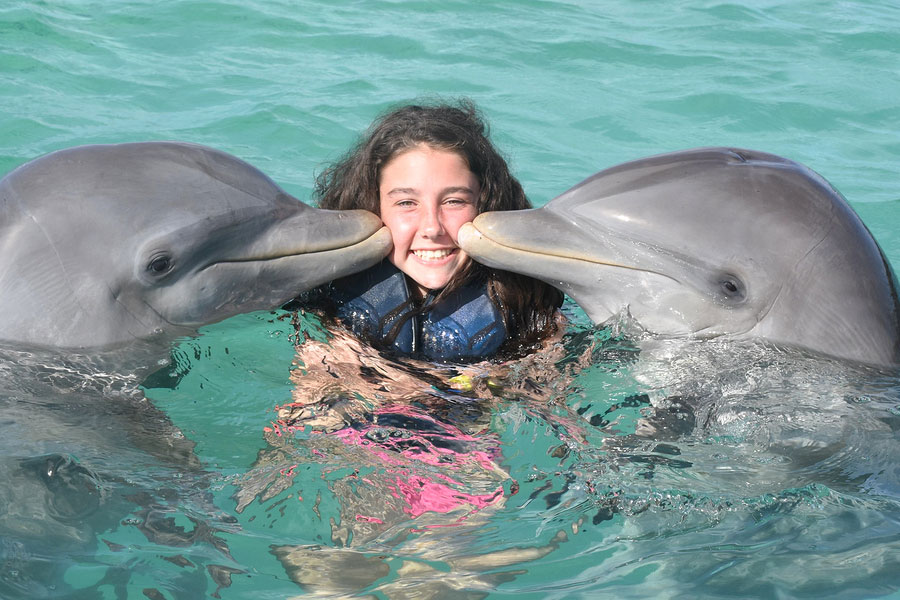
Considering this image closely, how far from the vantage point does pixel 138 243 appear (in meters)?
4.91

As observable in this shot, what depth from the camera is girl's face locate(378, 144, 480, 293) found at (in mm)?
5820

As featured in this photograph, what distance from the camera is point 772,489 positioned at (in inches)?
195

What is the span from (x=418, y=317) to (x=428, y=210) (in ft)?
2.18

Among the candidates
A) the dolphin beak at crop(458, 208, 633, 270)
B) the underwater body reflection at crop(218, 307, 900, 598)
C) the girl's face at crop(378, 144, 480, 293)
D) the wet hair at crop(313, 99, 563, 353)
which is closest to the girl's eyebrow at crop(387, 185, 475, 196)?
the girl's face at crop(378, 144, 480, 293)

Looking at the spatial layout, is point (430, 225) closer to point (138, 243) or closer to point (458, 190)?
point (458, 190)

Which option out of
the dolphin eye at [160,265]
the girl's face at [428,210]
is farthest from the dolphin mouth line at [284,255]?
the girl's face at [428,210]

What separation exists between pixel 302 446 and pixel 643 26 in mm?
11098

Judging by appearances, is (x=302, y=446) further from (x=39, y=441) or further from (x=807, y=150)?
(x=807, y=150)

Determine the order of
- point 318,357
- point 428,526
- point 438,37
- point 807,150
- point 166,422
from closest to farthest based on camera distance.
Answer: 1. point 428,526
2. point 166,422
3. point 318,357
4. point 807,150
5. point 438,37

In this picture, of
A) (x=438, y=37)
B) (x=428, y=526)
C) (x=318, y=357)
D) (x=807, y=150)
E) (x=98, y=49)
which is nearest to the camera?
(x=428, y=526)

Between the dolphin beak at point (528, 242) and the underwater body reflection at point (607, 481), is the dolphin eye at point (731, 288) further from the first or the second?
the dolphin beak at point (528, 242)

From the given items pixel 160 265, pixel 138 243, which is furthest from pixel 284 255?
pixel 138 243

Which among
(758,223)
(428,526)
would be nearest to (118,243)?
(428,526)

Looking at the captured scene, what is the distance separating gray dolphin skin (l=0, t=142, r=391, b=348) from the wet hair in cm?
93
